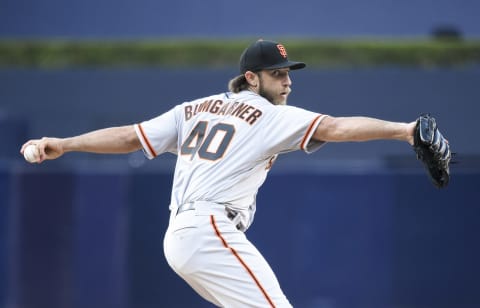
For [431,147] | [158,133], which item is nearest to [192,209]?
[158,133]

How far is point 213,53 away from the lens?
491 inches

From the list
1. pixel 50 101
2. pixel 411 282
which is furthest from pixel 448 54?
pixel 50 101

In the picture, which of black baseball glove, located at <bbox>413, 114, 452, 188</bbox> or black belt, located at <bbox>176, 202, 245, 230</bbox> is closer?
black baseball glove, located at <bbox>413, 114, 452, 188</bbox>

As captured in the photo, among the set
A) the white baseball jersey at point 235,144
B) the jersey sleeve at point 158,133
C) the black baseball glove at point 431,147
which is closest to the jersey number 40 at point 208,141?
the white baseball jersey at point 235,144

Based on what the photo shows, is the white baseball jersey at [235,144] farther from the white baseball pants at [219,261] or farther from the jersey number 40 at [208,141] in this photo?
the white baseball pants at [219,261]

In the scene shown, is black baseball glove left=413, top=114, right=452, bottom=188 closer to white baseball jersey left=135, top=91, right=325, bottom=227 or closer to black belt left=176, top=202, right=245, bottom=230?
white baseball jersey left=135, top=91, right=325, bottom=227

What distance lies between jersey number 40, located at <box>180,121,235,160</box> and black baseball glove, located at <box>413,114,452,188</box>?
0.97 meters

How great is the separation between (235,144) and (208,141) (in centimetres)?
16

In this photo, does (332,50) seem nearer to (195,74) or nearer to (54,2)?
(195,74)

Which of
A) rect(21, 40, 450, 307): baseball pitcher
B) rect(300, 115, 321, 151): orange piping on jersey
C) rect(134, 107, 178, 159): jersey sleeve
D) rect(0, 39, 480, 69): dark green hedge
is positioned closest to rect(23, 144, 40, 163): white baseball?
rect(21, 40, 450, 307): baseball pitcher

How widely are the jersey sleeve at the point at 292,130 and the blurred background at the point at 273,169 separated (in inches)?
184

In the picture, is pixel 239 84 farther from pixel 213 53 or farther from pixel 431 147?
pixel 213 53

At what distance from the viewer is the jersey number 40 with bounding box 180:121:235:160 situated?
432 centimetres

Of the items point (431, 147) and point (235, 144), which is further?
point (235, 144)
